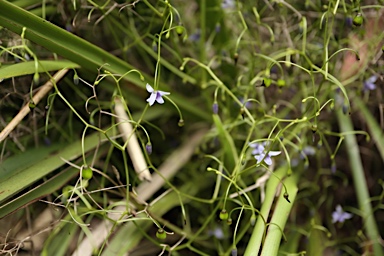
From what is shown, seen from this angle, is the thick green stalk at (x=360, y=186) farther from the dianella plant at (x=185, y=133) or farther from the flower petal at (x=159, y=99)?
the flower petal at (x=159, y=99)

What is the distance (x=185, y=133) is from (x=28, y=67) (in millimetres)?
498

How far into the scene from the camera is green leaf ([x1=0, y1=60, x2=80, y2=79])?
2.85ft

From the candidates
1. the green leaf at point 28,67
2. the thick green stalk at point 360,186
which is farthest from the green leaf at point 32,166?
the thick green stalk at point 360,186

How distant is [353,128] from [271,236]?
1.73 ft

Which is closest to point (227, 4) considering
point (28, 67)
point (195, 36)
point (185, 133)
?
point (195, 36)

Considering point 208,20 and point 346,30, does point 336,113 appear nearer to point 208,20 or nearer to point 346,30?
point 346,30

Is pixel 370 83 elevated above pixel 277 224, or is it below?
above

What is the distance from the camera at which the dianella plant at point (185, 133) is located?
917mm

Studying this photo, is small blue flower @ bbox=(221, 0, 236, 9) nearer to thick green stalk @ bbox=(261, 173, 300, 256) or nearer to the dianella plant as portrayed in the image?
the dianella plant

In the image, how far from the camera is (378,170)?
130cm

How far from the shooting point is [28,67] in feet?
2.97

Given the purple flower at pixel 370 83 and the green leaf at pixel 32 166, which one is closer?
the green leaf at pixel 32 166

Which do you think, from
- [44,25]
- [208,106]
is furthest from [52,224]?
[208,106]

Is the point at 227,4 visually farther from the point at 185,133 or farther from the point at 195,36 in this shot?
the point at 185,133
